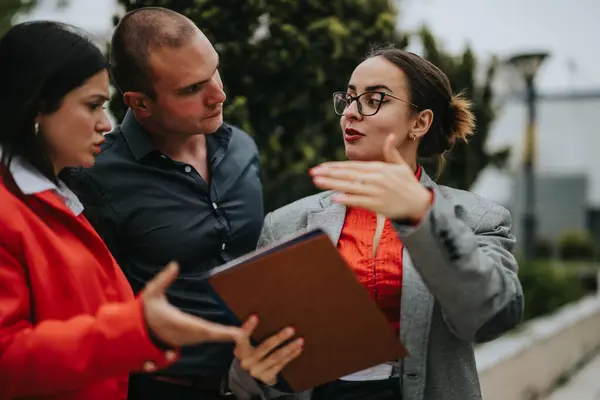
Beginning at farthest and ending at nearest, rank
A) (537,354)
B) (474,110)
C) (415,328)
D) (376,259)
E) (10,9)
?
(10,9) → (537,354) → (474,110) → (376,259) → (415,328)

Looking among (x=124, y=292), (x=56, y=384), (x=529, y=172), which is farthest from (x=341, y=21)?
(x=529, y=172)

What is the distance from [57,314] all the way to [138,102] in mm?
769

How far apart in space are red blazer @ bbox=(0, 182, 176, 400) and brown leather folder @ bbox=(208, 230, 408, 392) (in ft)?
0.73

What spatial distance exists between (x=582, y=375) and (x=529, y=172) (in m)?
5.54

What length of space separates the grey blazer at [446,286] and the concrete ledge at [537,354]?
311 centimetres

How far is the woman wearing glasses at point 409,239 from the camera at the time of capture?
1590mm

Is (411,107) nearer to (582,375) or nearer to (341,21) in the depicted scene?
(341,21)

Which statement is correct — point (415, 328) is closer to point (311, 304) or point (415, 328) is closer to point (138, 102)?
point (311, 304)

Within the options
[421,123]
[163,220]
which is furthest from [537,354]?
[163,220]

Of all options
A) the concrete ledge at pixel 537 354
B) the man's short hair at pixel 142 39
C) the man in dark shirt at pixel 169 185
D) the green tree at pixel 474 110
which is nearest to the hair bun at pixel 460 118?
Answer: the man in dark shirt at pixel 169 185

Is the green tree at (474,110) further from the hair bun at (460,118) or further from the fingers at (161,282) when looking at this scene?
the fingers at (161,282)

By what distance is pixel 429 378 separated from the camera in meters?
1.94

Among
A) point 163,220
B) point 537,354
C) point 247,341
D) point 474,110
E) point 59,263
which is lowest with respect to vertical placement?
point 537,354

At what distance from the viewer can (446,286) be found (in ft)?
5.35
